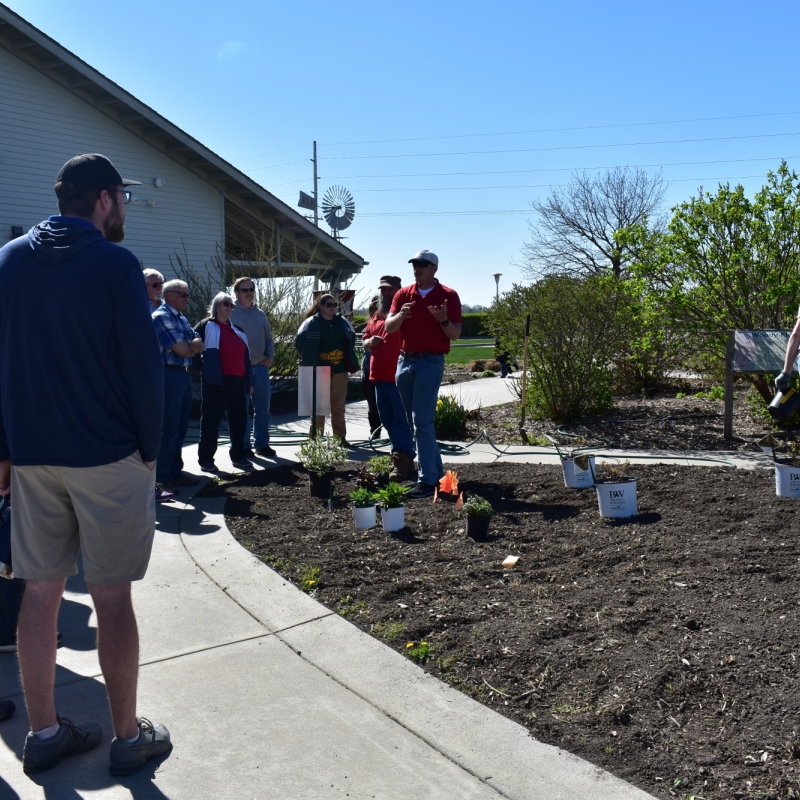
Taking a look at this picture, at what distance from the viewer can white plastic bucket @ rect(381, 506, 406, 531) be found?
18.6 ft

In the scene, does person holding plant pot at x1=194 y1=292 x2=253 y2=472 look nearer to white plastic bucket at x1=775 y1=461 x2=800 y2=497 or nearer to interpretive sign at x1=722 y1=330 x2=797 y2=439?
white plastic bucket at x1=775 y1=461 x2=800 y2=497

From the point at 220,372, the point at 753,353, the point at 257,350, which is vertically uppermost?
the point at 257,350

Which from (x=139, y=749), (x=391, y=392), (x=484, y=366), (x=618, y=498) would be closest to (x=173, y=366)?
(x=391, y=392)

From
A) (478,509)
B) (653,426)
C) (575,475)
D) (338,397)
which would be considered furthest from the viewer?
(653,426)

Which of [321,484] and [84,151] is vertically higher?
[84,151]

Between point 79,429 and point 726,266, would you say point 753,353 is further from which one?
point 79,429

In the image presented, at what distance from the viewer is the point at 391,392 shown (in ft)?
27.4

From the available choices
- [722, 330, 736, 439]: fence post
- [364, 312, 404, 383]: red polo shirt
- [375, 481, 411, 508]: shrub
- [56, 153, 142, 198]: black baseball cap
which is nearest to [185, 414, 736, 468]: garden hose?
[364, 312, 404, 383]: red polo shirt

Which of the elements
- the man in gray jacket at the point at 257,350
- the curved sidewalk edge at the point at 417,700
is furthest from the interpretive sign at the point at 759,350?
the curved sidewalk edge at the point at 417,700

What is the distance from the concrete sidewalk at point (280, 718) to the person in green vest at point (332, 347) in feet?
15.2

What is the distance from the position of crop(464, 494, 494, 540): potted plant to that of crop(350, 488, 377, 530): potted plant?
714 millimetres

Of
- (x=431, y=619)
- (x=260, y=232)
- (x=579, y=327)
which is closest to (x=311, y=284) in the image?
(x=260, y=232)

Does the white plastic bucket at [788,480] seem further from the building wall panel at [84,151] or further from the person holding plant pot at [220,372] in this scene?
the building wall panel at [84,151]

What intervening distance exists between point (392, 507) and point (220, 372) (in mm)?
3330
